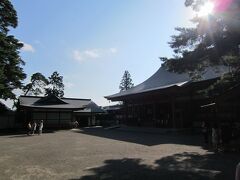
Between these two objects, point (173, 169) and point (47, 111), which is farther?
point (47, 111)

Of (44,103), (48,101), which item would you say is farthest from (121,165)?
(48,101)

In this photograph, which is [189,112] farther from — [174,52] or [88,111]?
[88,111]

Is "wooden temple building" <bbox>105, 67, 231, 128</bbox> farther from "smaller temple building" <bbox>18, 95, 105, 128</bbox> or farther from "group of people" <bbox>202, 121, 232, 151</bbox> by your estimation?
"group of people" <bbox>202, 121, 232, 151</bbox>

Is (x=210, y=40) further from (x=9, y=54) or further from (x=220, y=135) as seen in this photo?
(x=9, y=54)

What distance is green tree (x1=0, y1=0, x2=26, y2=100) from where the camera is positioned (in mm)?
27345

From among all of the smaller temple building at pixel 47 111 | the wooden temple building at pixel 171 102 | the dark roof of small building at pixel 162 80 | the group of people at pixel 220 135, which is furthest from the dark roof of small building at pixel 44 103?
the group of people at pixel 220 135

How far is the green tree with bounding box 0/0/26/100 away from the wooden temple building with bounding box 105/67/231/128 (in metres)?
11.8

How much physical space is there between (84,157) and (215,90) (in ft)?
28.0

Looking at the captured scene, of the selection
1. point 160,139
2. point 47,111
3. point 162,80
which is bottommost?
point 160,139

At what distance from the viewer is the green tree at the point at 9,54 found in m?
27.3

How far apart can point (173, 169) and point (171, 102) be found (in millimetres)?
17249

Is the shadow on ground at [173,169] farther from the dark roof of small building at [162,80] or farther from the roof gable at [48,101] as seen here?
the roof gable at [48,101]

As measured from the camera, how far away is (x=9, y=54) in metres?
28.5

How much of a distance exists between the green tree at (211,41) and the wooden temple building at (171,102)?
7.99 metres
